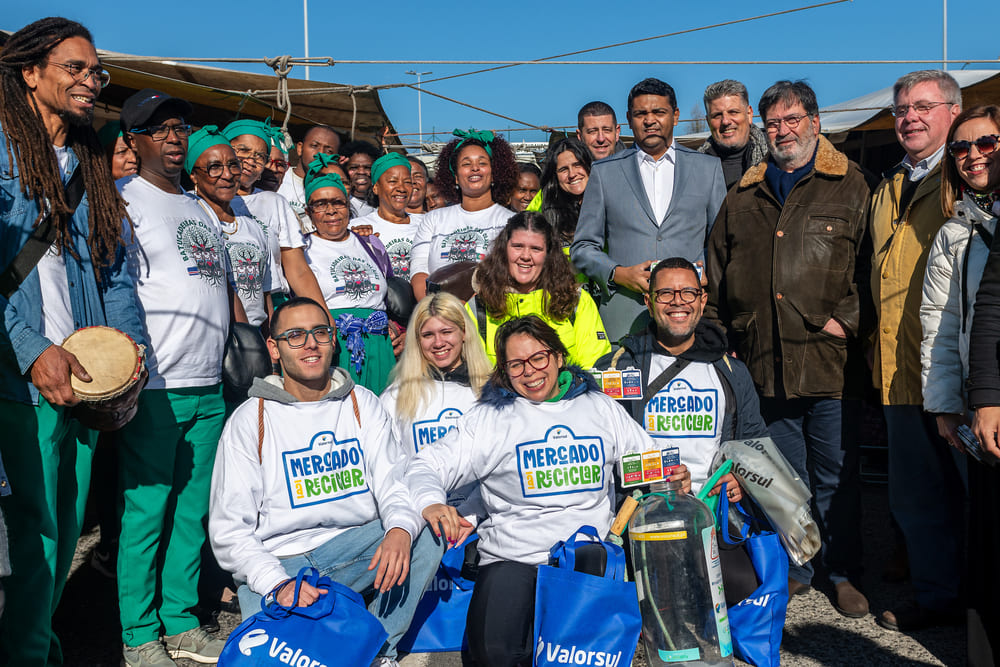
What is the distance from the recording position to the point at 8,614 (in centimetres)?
275

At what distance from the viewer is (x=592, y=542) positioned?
3051mm

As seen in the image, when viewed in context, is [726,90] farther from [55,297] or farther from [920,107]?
[55,297]

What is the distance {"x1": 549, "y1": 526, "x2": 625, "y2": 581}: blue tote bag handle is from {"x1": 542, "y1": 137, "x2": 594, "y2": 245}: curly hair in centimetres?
237

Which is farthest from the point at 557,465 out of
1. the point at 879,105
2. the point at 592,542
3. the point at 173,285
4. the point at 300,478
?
the point at 879,105

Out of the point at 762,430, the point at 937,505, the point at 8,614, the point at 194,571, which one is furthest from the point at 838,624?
the point at 8,614

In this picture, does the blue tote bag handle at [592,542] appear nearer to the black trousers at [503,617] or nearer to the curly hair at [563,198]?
the black trousers at [503,617]

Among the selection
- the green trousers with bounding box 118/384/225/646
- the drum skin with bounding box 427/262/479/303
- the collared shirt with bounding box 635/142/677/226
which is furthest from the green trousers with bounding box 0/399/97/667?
the collared shirt with bounding box 635/142/677/226

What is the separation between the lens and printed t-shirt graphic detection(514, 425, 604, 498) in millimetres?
3225

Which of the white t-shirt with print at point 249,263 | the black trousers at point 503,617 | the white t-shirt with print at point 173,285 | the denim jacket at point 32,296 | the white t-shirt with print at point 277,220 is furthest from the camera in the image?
the white t-shirt with print at point 277,220

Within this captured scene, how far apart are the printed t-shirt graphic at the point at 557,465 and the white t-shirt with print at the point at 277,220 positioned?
1.99m

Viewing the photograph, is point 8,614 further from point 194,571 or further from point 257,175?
point 257,175

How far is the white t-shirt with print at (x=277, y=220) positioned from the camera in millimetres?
4535

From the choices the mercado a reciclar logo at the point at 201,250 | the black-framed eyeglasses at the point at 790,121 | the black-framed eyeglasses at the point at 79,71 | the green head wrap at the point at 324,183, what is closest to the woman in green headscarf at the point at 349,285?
the green head wrap at the point at 324,183

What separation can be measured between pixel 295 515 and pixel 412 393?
34.8 inches
